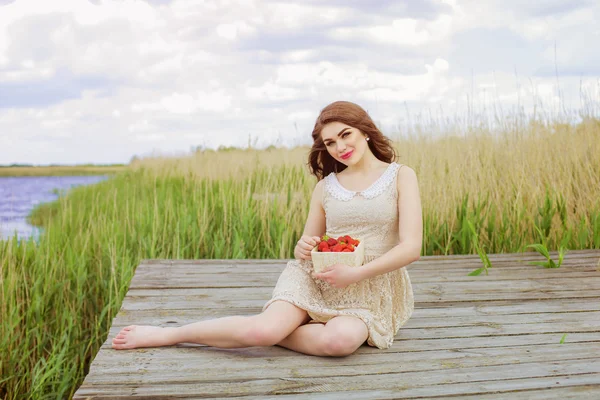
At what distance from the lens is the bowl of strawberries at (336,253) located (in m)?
2.21

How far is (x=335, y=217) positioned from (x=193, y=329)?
751mm

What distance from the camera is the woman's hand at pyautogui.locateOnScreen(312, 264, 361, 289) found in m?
2.21

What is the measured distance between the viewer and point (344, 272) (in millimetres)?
2211

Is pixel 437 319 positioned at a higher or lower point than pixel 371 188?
lower

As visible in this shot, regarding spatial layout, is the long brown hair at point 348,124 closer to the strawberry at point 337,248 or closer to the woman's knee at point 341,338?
the strawberry at point 337,248

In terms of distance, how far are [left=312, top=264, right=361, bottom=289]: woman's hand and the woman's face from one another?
47 cm

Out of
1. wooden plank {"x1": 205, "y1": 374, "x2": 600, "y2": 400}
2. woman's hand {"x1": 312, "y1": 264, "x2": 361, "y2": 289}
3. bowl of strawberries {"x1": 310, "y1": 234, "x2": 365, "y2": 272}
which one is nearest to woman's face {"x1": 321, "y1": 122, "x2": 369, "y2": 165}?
bowl of strawberries {"x1": 310, "y1": 234, "x2": 365, "y2": 272}

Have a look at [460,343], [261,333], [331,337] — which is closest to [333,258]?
[331,337]

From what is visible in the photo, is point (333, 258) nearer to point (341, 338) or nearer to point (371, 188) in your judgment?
point (341, 338)

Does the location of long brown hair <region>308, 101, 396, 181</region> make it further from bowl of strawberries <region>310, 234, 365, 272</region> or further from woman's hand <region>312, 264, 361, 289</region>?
woman's hand <region>312, 264, 361, 289</region>

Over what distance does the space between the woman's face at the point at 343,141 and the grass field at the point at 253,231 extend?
1671mm

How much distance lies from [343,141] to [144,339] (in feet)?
3.77

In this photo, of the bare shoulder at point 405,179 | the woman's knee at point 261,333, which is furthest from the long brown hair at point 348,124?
the woman's knee at point 261,333

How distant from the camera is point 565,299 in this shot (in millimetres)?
3125
